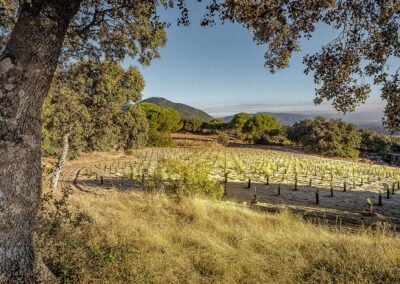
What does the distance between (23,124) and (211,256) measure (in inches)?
115

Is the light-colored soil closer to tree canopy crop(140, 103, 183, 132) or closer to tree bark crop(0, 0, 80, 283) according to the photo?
tree bark crop(0, 0, 80, 283)

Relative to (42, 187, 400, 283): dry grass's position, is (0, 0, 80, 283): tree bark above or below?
above

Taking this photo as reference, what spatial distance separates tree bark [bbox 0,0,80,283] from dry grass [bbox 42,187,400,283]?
61 centimetres

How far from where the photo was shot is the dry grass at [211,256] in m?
2.38

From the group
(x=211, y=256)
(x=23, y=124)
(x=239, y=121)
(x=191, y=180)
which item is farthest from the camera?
(x=239, y=121)

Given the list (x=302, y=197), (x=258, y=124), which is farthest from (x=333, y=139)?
(x=302, y=197)

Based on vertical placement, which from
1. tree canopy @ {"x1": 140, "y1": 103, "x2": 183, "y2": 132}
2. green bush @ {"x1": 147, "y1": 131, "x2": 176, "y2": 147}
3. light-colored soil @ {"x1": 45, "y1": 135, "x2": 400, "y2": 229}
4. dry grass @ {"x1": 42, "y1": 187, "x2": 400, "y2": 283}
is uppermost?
tree canopy @ {"x1": 140, "y1": 103, "x2": 183, "y2": 132}

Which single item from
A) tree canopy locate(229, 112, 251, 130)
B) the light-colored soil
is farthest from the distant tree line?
the light-colored soil

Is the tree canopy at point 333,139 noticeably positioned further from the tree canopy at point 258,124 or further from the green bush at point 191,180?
the green bush at point 191,180

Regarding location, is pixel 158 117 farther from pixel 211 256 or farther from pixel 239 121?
pixel 211 256

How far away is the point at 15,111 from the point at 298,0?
14.3 feet

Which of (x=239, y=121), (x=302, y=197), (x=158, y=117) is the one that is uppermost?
(x=239, y=121)

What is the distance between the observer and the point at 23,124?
74.2 inches

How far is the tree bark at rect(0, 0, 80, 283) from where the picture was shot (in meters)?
1.81
